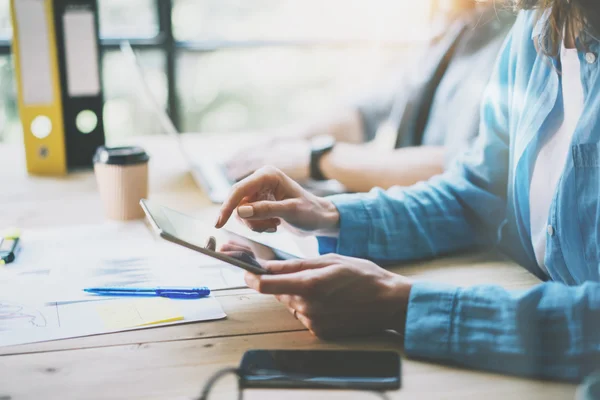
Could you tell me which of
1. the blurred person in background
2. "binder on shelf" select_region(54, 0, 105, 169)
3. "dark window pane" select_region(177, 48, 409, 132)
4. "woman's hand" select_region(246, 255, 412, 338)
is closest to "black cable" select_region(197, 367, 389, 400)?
"woman's hand" select_region(246, 255, 412, 338)

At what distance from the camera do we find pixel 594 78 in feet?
2.96

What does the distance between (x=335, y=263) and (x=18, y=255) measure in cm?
55

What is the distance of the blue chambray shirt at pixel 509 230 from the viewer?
76 centimetres

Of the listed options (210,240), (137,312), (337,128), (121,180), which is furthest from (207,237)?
(337,128)

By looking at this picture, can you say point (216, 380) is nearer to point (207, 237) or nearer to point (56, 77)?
point (207, 237)

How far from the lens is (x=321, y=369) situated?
74 cm

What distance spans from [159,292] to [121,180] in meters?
0.40

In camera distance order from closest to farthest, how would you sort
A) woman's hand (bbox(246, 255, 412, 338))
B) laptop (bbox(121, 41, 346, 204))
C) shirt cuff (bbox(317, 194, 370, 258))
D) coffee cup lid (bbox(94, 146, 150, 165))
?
1. woman's hand (bbox(246, 255, 412, 338))
2. shirt cuff (bbox(317, 194, 370, 258))
3. coffee cup lid (bbox(94, 146, 150, 165))
4. laptop (bbox(121, 41, 346, 204))

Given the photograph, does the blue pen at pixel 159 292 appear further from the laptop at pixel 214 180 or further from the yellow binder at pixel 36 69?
the yellow binder at pixel 36 69

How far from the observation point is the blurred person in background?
1528 mm

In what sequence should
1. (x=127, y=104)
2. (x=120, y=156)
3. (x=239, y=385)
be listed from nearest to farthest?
(x=239, y=385)
(x=120, y=156)
(x=127, y=104)

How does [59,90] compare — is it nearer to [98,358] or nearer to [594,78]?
[98,358]

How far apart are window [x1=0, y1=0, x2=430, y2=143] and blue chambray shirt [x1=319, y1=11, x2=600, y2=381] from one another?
0.81 metres

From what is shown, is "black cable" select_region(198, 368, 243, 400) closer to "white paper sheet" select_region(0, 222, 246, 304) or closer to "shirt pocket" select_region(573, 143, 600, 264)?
"white paper sheet" select_region(0, 222, 246, 304)
